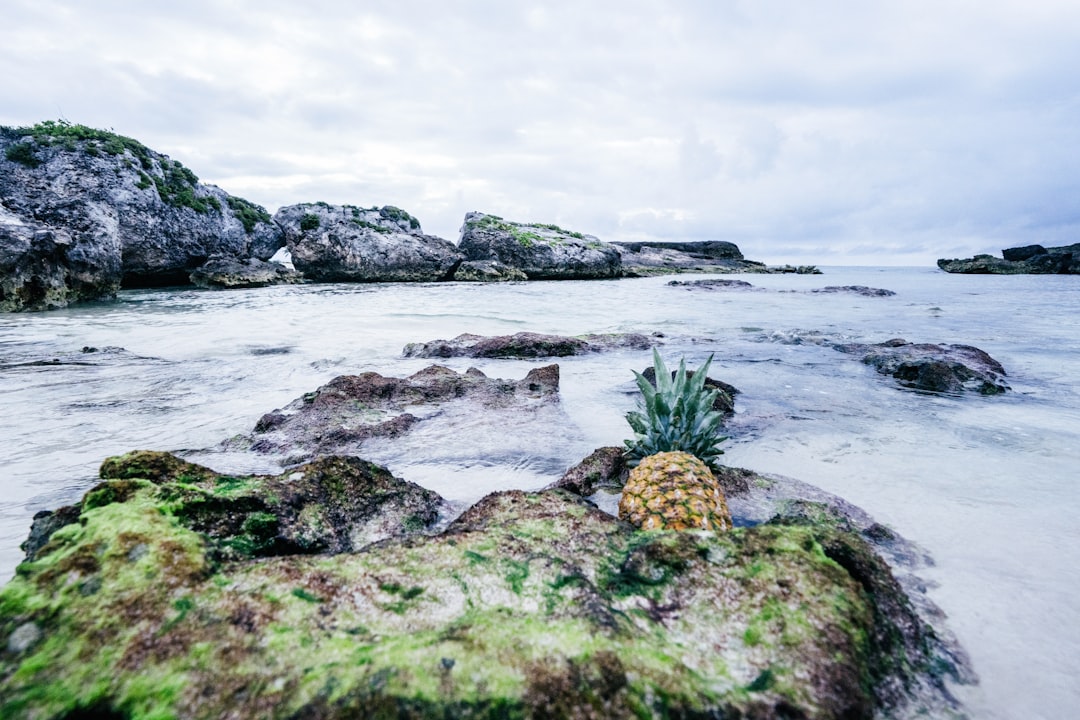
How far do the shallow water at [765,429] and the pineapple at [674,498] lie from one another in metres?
1.18

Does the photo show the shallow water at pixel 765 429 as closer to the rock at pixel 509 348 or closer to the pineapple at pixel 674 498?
the rock at pixel 509 348

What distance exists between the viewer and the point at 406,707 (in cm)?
131

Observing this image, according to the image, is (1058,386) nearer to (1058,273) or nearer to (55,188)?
(55,188)

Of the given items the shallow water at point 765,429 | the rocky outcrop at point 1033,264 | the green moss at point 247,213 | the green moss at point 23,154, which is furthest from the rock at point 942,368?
the rocky outcrop at point 1033,264

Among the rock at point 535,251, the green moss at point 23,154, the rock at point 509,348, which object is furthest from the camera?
the rock at point 535,251

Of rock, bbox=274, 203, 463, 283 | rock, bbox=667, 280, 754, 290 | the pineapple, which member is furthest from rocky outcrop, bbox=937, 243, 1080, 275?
the pineapple

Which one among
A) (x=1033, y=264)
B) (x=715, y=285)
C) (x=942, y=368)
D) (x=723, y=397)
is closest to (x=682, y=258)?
(x=1033, y=264)

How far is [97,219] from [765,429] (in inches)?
950

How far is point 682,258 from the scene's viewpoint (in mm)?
76750

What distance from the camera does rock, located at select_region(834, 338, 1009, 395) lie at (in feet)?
25.0

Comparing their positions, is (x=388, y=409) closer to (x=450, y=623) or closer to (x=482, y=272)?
(x=450, y=623)

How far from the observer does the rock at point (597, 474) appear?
13.2 ft

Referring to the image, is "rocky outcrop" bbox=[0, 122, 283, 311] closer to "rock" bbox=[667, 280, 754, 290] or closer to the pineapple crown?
the pineapple crown

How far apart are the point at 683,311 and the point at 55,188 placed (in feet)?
88.4
